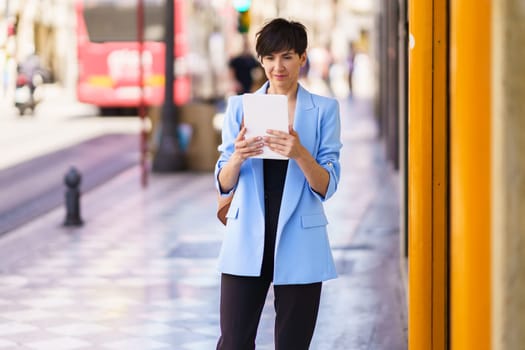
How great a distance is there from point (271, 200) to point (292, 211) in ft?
0.36

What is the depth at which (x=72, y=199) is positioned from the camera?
1226 centimetres

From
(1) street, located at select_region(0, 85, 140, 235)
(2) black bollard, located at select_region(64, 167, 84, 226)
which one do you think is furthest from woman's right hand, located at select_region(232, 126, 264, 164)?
(1) street, located at select_region(0, 85, 140, 235)

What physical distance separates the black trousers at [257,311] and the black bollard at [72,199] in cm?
767

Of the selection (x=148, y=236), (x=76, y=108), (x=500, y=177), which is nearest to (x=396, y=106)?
(x=148, y=236)

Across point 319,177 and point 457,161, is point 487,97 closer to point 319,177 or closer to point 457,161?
point 457,161

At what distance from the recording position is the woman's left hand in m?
4.45

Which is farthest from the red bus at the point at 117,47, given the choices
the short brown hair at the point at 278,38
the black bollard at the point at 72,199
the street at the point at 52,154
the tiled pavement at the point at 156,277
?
the short brown hair at the point at 278,38

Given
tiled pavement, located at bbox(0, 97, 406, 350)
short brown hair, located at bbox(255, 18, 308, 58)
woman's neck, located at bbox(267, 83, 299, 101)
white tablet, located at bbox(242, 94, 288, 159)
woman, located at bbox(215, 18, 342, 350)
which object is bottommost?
tiled pavement, located at bbox(0, 97, 406, 350)

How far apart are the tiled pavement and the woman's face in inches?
105

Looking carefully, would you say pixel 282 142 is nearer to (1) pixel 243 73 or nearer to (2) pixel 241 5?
(1) pixel 243 73

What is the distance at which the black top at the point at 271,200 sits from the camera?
471cm

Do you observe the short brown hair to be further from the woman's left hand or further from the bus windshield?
the bus windshield

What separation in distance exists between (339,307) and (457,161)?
12.0ft

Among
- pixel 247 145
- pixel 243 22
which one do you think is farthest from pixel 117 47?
pixel 247 145
